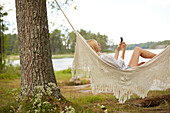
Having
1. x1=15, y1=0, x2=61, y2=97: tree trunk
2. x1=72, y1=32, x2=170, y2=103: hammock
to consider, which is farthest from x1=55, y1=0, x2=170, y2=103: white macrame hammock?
x1=15, y1=0, x2=61, y2=97: tree trunk

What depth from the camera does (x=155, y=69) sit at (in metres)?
2.29

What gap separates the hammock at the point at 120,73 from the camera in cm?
217

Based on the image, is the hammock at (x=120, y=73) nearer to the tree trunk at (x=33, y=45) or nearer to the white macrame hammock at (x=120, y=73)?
the white macrame hammock at (x=120, y=73)

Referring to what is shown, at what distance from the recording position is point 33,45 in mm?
1962

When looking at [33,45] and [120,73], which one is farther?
[120,73]

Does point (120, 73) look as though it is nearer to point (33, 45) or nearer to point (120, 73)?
point (120, 73)

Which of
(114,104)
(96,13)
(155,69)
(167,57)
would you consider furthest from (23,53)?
(96,13)

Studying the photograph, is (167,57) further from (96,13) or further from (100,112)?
(96,13)

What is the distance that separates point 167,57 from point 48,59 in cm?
159

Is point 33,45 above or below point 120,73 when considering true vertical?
above

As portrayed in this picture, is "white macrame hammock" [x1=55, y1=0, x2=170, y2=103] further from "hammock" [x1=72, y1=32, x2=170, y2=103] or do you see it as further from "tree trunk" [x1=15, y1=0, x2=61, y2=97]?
"tree trunk" [x1=15, y1=0, x2=61, y2=97]

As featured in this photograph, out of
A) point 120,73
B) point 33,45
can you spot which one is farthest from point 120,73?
point 33,45

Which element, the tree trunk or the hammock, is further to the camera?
the hammock

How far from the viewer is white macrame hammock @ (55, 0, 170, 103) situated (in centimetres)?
217
